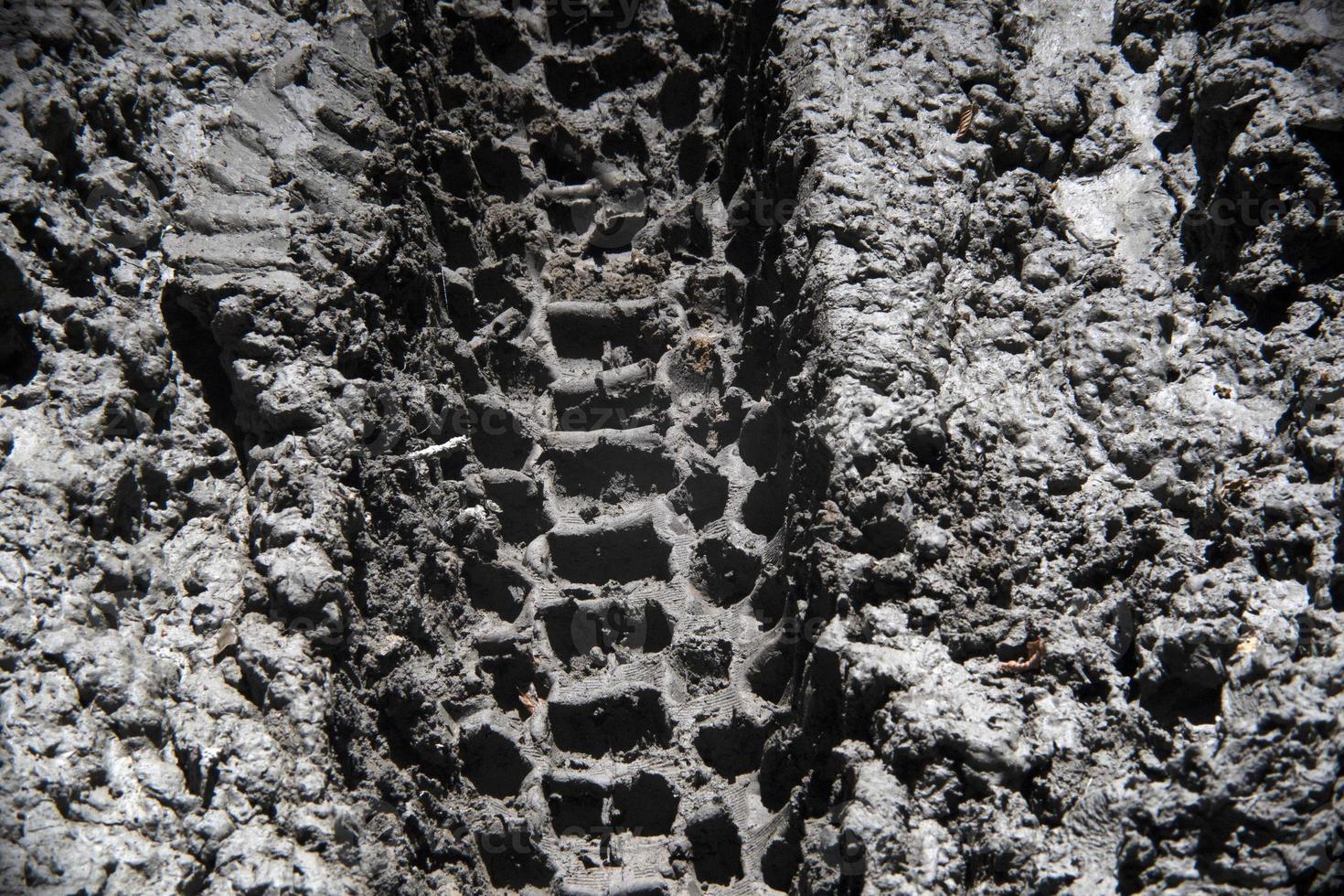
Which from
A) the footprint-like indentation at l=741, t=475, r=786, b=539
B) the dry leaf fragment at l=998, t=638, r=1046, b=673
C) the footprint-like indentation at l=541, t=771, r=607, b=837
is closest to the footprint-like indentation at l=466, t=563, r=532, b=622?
the footprint-like indentation at l=541, t=771, r=607, b=837

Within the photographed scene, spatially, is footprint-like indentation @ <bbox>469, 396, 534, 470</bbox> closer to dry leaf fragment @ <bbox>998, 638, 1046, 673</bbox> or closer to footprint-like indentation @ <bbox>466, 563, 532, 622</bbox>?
footprint-like indentation @ <bbox>466, 563, 532, 622</bbox>

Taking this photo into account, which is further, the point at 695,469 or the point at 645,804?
the point at 695,469

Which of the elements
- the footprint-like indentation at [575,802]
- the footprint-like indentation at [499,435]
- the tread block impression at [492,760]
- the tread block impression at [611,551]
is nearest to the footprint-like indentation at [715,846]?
the footprint-like indentation at [575,802]

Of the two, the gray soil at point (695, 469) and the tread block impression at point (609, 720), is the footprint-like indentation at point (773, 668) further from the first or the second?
the tread block impression at point (609, 720)

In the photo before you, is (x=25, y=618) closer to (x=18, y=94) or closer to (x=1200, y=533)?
(x=18, y=94)

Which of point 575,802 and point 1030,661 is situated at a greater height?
point 1030,661

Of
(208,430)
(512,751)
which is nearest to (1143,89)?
(512,751)

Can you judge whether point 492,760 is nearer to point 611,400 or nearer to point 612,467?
point 612,467

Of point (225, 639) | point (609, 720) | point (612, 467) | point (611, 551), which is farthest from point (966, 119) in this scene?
point (225, 639)
